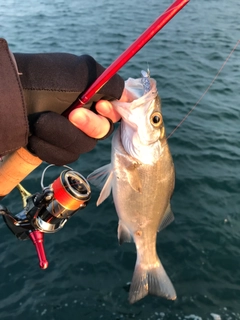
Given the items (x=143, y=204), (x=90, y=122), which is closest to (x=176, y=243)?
(x=143, y=204)

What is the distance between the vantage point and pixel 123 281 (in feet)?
14.7

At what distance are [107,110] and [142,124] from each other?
484mm

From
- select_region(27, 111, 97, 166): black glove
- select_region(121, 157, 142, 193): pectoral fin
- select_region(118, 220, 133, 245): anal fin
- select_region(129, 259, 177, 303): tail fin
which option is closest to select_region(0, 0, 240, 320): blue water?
select_region(129, 259, 177, 303): tail fin

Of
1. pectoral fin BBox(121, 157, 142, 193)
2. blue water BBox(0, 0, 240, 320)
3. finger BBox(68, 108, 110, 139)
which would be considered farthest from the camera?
blue water BBox(0, 0, 240, 320)

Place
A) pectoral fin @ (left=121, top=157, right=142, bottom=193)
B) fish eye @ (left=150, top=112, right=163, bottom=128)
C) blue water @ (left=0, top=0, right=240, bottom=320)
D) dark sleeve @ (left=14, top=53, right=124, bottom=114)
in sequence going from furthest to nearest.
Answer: blue water @ (left=0, top=0, right=240, bottom=320), pectoral fin @ (left=121, top=157, right=142, bottom=193), fish eye @ (left=150, top=112, right=163, bottom=128), dark sleeve @ (left=14, top=53, right=124, bottom=114)

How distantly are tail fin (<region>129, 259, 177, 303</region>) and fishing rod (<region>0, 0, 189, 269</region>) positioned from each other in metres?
1.01

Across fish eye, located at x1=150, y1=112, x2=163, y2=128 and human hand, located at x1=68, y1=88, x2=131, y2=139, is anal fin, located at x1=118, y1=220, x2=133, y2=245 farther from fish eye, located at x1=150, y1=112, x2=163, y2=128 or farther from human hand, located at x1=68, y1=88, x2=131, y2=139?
human hand, located at x1=68, y1=88, x2=131, y2=139

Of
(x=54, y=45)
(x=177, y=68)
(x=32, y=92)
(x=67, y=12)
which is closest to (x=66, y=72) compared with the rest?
(x=32, y=92)

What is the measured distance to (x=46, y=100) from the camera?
2.06 metres

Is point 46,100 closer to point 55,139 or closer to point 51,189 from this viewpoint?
point 55,139

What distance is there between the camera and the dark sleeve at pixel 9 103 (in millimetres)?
1745

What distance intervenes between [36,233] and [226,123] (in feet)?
18.7

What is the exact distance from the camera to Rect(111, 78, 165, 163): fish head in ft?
8.81

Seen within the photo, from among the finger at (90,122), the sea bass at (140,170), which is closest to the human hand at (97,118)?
the finger at (90,122)
